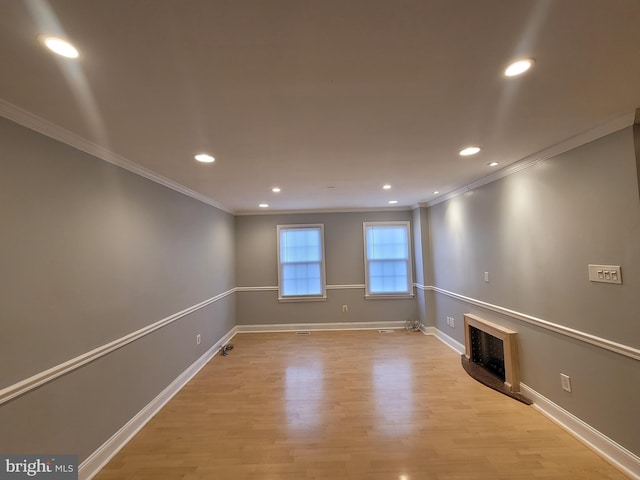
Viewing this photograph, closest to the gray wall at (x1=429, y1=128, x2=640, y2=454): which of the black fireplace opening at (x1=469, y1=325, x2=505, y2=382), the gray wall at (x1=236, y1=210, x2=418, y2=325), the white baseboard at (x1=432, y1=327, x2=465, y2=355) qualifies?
the black fireplace opening at (x1=469, y1=325, x2=505, y2=382)

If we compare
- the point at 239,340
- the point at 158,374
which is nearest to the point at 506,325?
the point at 158,374

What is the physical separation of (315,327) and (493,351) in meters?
3.05

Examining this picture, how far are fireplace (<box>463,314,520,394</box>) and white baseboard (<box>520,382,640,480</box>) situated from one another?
21 cm

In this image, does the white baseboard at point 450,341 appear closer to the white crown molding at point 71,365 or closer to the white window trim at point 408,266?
the white window trim at point 408,266

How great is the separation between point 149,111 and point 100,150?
88 centimetres

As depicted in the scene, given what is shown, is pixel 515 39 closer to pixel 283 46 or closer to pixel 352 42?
pixel 352 42

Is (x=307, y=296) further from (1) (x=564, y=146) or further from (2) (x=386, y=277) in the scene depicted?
(1) (x=564, y=146)

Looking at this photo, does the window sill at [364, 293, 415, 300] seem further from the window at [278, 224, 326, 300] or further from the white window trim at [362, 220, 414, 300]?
the window at [278, 224, 326, 300]

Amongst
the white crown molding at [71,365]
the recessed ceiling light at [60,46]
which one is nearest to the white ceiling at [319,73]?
the recessed ceiling light at [60,46]

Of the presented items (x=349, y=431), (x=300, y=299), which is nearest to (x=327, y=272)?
(x=300, y=299)

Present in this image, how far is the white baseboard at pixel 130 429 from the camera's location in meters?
1.96

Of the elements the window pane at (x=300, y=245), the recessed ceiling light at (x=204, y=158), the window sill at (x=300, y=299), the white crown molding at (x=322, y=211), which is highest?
the white crown molding at (x=322, y=211)

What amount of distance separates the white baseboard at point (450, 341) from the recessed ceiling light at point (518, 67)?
3826 millimetres

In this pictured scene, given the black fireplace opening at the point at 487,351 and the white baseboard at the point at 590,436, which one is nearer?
the white baseboard at the point at 590,436
